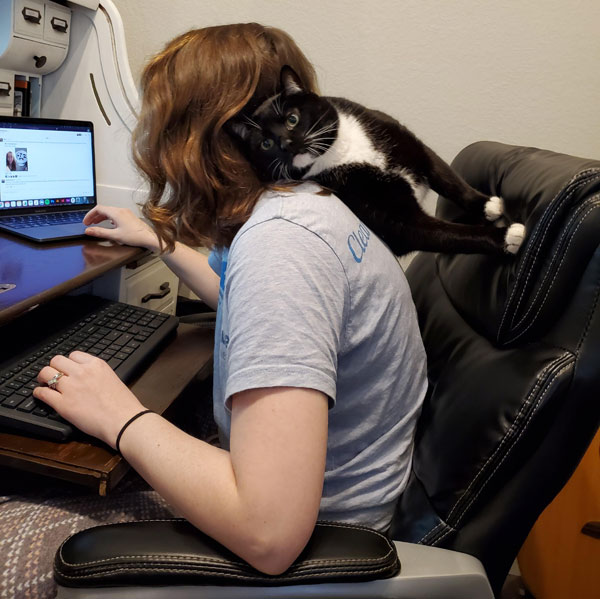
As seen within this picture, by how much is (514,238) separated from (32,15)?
1210 millimetres

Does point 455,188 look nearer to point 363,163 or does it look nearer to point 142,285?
point 363,163

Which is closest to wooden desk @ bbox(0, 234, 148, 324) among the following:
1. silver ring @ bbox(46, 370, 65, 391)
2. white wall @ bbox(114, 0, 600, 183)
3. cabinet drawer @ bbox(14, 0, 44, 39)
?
silver ring @ bbox(46, 370, 65, 391)

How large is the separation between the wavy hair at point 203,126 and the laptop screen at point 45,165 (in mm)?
546

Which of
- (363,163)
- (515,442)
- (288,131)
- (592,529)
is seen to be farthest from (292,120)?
(592,529)

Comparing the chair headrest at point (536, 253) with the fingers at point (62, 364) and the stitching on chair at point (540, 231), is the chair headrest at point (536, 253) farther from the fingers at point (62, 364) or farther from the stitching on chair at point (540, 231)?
the fingers at point (62, 364)

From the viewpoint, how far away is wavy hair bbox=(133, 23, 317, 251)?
710mm

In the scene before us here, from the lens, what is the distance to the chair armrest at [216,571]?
1.68 ft

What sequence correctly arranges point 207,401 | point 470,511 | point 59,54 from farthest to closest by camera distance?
point 59,54
point 207,401
point 470,511

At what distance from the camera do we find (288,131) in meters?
0.86

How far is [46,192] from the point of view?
1212 millimetres

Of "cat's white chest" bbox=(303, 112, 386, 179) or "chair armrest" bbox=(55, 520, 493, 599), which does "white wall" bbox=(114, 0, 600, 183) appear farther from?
"chair armrest" bbox=(55, 520, 493, 599)

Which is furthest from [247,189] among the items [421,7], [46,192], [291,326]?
[421,7]

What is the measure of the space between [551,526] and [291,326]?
41.8 inches

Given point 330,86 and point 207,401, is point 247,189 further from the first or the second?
point 330,86
